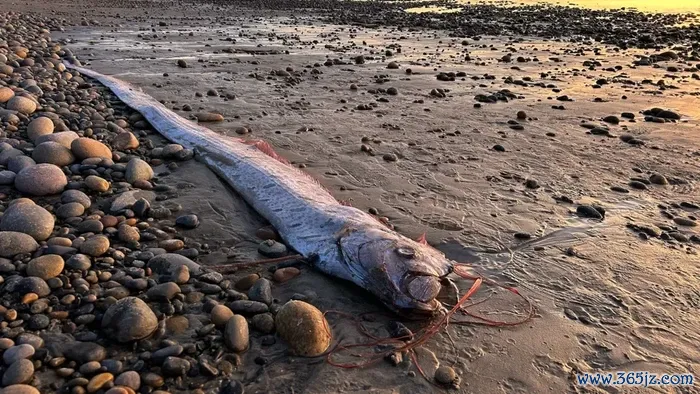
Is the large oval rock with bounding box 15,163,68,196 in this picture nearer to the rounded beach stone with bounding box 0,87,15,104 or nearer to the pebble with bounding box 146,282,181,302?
the pebble with bounding box 146,282,181,302

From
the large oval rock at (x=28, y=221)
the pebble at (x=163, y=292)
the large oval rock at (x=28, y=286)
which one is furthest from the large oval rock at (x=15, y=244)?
the pebble at (x=163, y=292)

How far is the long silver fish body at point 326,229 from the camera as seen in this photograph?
3.72 metres

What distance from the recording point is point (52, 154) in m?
5.70

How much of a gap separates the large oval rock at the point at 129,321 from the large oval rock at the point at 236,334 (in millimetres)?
488

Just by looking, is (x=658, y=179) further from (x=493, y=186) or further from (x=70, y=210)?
(x=70, y=210)

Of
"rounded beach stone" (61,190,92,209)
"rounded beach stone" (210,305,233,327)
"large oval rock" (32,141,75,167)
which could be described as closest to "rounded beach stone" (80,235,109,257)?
"rounded beach stone" (61,190,92,209)

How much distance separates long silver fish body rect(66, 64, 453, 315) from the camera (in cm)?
372

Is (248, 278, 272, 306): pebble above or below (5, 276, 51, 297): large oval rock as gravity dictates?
below

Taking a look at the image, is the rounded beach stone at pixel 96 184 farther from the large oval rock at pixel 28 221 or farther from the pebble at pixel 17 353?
the pebble at pixel 17 353

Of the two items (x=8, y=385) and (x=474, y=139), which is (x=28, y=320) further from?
(x=474, y=139)

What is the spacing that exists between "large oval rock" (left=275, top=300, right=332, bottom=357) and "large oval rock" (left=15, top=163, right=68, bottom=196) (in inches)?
123

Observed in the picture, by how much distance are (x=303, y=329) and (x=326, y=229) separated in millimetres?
1357

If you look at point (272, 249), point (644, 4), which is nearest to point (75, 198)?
point (272, 249)

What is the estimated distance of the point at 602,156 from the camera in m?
7.02
